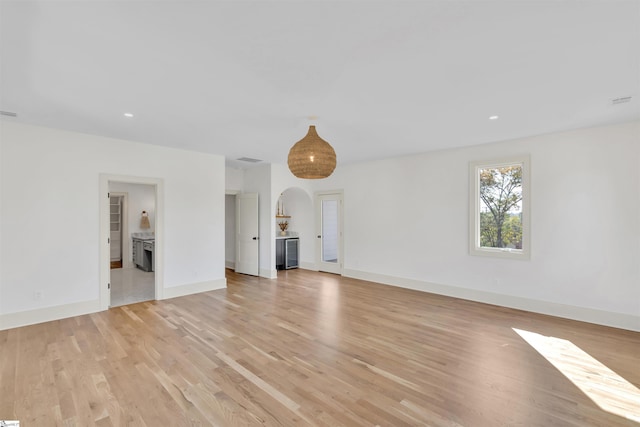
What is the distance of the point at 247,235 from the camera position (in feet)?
24.7

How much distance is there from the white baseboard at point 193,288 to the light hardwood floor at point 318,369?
764mm

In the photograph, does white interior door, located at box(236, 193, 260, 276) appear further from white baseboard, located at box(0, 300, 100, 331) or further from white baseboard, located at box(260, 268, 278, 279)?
white baseboard, located at box(0, 300, 100, 331)

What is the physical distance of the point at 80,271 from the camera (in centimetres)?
450

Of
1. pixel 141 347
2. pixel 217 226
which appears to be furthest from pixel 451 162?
pixel 141 347

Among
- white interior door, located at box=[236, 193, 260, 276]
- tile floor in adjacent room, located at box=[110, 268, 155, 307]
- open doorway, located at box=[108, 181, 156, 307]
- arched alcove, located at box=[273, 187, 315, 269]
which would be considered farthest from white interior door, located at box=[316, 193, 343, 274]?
open doorway, located at box=[108, 181, 156, 307]

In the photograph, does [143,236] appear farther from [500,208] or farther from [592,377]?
[592,377]

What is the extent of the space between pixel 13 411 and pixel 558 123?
21.5ft

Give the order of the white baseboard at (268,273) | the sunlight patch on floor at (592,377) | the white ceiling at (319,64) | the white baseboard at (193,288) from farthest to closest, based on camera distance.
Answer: the white baseboard at (268,273) < the white baseboard at (193,288) < the sunlight patch on floor at (592,377) < the white ceiling at (319,64)

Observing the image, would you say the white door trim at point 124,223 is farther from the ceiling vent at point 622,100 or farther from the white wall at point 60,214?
the ceiling vent at point 622,100

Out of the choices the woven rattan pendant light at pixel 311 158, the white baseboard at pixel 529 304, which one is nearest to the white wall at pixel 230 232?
the white baseboard at pixel 529 304

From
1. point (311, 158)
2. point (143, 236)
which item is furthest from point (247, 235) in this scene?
point (311, 158)

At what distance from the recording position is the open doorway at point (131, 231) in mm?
7852

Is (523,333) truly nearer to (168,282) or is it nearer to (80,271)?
(168,282)

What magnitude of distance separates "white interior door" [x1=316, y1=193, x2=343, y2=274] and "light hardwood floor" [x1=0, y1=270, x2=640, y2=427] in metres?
3.13
